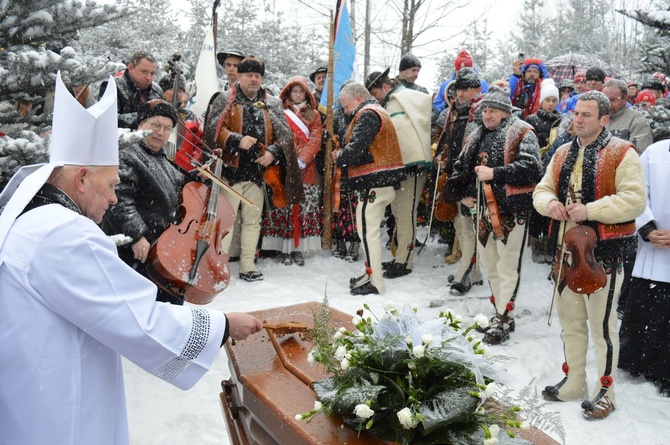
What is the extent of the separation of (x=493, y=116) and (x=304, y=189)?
9.60 ft

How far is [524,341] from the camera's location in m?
4.99

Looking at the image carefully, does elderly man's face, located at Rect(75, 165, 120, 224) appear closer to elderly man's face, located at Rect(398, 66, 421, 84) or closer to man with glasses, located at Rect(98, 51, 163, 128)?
man with glasses, located at Rect(98, 51, 163, 128)

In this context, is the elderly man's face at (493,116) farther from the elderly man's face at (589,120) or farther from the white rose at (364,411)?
the white rose at (364,411)

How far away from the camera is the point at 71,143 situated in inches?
72.2

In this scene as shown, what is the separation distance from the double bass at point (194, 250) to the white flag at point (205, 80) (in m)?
3.46

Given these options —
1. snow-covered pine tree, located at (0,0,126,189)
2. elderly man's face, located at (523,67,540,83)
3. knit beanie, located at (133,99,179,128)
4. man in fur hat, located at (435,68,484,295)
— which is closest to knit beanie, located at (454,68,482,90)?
man in fur hat, located at (435,68,484,295)

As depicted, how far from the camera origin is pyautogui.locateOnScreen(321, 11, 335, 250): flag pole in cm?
727

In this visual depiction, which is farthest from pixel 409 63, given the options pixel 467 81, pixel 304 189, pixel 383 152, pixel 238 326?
pixel 238 326

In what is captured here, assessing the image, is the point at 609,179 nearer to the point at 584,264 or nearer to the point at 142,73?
the point at 584,264

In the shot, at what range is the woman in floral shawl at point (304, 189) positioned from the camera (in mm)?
7191

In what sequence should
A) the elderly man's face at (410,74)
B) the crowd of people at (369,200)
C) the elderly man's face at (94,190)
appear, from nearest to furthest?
the crowd of people at (369,200) < the elderly man's face at (94,190) < the elderly man's face at (410,74)

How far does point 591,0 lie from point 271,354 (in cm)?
3661

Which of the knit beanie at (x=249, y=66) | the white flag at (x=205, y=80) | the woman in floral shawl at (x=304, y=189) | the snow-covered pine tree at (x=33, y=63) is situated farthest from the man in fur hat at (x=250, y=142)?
A: the snow-covered pine tree at (x=33, y=63)

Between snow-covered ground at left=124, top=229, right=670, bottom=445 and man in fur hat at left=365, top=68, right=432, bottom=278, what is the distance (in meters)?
0.34
